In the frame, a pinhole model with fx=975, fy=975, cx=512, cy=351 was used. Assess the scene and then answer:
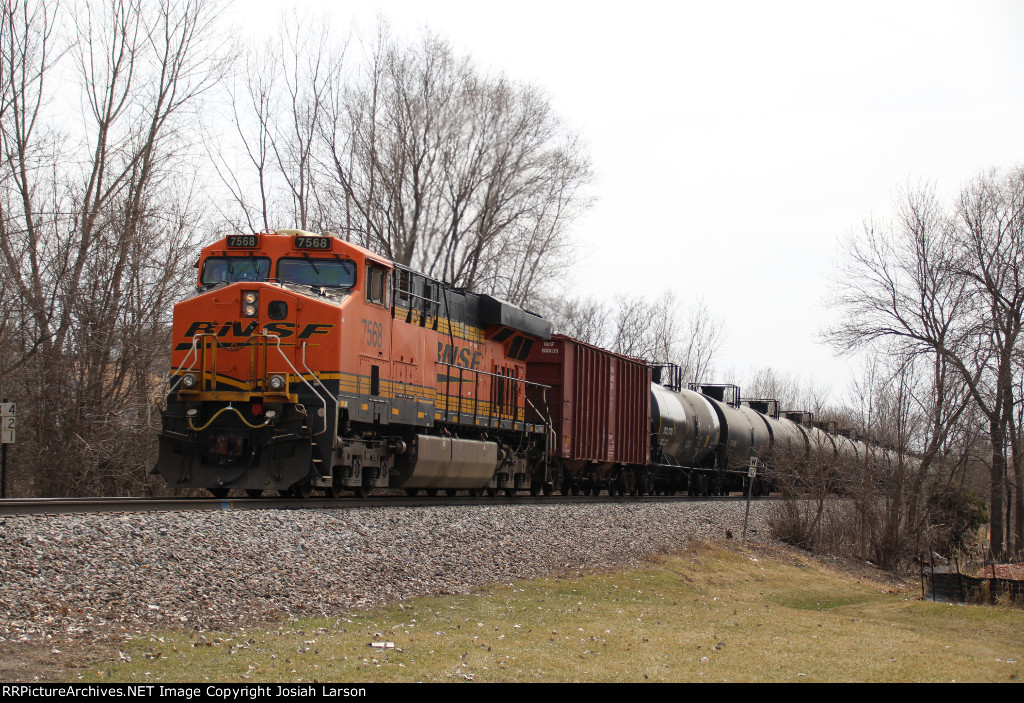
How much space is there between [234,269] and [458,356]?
494 cm

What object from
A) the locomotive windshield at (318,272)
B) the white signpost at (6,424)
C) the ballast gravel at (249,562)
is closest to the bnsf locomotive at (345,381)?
the locomotive windshield at (318,272)

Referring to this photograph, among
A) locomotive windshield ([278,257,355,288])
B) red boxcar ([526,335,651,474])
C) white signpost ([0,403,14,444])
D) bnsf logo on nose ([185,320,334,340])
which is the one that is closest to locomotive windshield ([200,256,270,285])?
locomotive windshield ([278,257,355,288])

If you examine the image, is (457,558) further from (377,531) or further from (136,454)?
(136,454)

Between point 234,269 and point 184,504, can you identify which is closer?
point 184,504

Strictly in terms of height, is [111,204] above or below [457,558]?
above

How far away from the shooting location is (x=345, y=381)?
14305mm

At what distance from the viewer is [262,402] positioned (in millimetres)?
14016

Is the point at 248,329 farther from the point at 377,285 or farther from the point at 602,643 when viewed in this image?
the point at 602,643

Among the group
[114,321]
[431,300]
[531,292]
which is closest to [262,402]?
[431,300]

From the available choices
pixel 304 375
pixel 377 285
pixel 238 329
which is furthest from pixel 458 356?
pixel 238 329

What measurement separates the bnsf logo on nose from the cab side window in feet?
3.76

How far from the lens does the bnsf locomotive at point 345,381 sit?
1399 centimetres

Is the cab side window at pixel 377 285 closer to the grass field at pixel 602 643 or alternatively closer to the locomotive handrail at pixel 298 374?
the locomotive handrail at pixel 298 374
